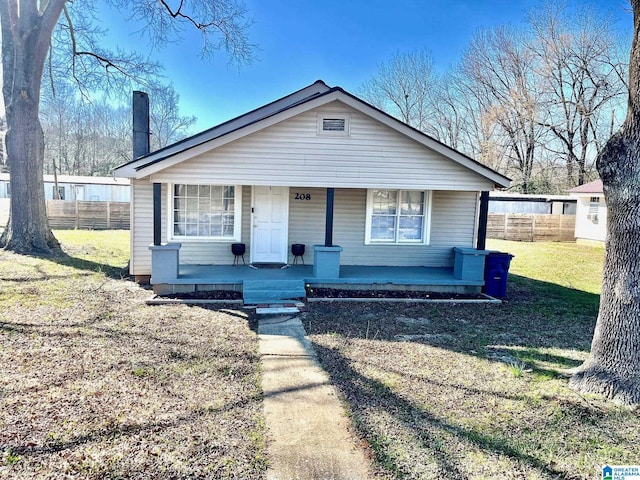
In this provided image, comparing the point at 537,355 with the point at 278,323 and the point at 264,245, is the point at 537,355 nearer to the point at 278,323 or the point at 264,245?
the point at 278,323

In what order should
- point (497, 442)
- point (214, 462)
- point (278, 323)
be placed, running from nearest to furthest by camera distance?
1. point (214, 462)
2. point (497, 442)
3. point (278, 323)

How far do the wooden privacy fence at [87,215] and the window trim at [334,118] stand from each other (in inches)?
660

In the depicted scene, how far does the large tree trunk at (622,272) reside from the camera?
382 cm

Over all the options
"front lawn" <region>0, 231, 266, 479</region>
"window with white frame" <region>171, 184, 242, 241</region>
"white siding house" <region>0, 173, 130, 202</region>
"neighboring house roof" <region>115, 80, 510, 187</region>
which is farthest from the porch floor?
"white siding house" <region>0, 173, 130, 202</region>

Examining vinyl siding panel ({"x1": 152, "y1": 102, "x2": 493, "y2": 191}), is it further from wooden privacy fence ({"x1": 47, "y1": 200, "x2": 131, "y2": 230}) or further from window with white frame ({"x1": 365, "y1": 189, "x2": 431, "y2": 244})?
wooden privacy fence ({"x1": 47, "y1": 200, "x2": 131, "y2": 230})

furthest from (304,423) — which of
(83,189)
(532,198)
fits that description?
(83,189)

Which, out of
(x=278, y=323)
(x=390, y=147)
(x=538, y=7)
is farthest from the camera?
(x=538, y=7)

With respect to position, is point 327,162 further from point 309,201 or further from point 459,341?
point 459,341

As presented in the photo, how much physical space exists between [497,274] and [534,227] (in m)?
15.0

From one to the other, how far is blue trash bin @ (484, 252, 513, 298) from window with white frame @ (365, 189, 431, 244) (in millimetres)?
1730

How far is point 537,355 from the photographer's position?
5.19 m

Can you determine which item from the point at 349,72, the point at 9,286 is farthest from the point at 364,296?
the point at 349,72

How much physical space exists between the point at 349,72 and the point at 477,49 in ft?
34.0

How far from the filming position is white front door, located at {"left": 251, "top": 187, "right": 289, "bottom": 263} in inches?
374
